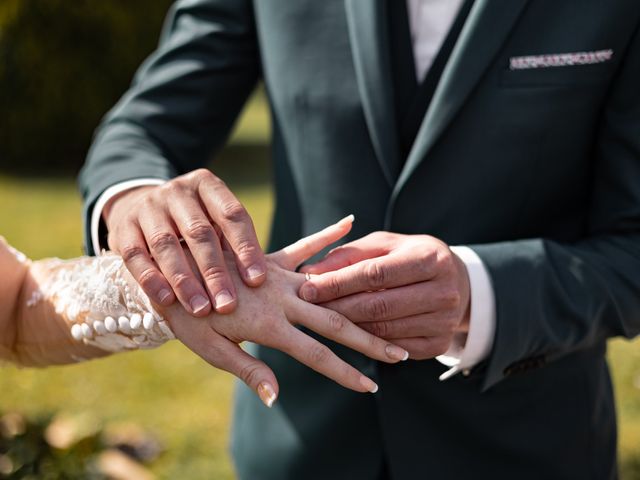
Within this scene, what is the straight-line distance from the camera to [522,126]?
2.00 m

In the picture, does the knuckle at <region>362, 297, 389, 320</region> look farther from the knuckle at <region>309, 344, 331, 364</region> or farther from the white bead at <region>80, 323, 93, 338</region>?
the white bead at <region>80, 323, 93, 338</region>

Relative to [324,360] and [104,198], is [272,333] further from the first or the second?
[104,198]

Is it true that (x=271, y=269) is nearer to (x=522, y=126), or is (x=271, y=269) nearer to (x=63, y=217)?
(x=522, y=126)

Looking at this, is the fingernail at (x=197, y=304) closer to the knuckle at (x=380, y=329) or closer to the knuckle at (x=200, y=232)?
the knuckle at (x=200, y=232)

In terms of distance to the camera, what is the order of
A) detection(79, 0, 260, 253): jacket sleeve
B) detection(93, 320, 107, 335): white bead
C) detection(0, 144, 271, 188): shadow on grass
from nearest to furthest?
detection(93, 320, 107, 335): white bead < detection(79, 0, 260, 253): jacket sleeve < detection(0, 144, 271, 188): shadow on grass

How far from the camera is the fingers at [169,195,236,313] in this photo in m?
1.72

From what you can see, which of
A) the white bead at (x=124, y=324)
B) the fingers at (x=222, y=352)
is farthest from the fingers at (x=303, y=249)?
the white bead at (x=124, y=324)

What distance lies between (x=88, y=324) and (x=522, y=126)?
102 cm

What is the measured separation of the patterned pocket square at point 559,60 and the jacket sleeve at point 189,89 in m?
0.74

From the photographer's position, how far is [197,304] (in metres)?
1.71

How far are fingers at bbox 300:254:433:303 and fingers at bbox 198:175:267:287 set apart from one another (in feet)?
0.46

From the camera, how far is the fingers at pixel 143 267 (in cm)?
173

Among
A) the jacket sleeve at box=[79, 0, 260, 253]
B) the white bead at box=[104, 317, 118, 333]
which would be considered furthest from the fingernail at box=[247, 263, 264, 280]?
the jacket sleeve at box=[79, 0, 260, 253]

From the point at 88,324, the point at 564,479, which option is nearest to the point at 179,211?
the point at 88,324
